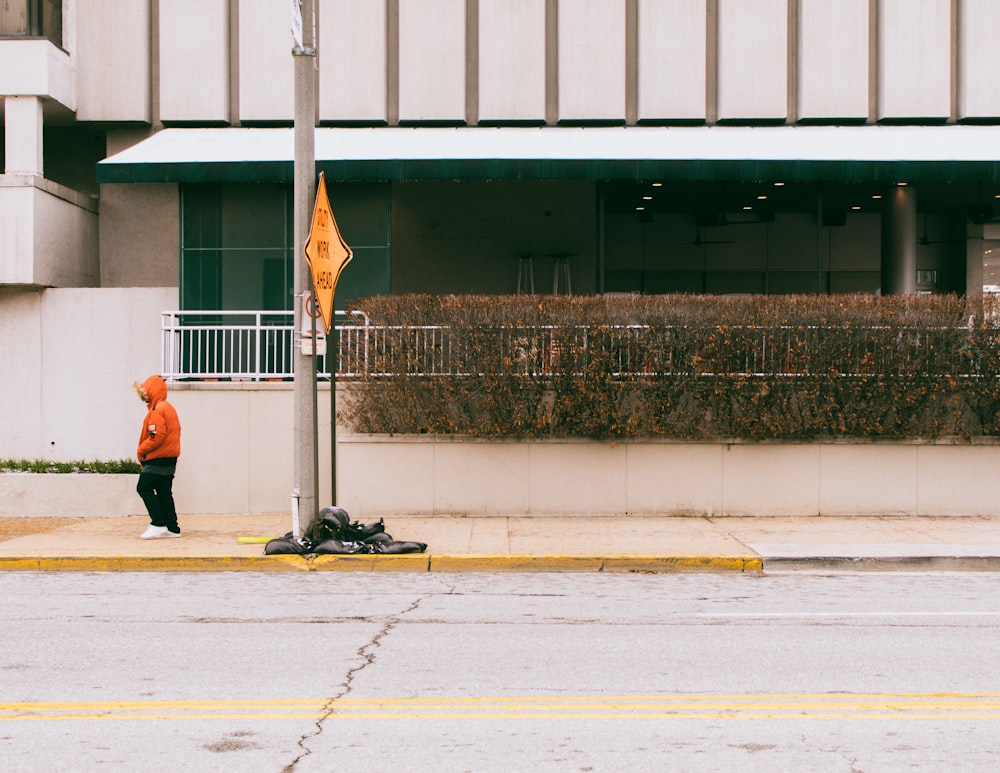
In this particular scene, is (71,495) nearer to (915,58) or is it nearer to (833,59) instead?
(833,59)

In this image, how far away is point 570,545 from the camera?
1176 cm

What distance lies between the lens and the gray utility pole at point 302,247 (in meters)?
11.0

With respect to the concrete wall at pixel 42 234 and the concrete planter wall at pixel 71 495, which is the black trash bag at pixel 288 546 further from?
the concrete wall at pixel 42 234

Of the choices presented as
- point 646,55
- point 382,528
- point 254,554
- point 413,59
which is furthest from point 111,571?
point 646,55

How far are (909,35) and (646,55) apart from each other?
429cm

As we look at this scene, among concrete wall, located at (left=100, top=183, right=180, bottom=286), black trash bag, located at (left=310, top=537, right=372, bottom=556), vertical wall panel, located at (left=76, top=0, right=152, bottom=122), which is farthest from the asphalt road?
vertical wall panel, located at (left=76, top=0, right=152, bottom=122)

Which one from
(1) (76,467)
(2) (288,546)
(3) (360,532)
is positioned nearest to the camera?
(2) (288,546)

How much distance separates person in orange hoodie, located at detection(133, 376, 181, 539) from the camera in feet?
39.9

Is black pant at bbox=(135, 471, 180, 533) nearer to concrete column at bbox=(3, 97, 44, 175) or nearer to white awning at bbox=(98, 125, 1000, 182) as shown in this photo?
white awning at bbox=(98, 125, 1000, 182)

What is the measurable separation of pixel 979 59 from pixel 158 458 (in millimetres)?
14358

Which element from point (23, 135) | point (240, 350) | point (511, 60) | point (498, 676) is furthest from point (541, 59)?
point (498, 676)

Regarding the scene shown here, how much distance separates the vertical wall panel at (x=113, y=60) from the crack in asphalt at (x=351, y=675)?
1203 centimetres

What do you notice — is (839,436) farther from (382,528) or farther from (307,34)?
(307,34)

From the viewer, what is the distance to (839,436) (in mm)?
13836
